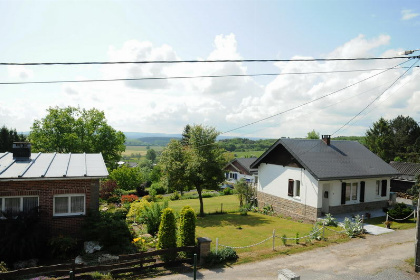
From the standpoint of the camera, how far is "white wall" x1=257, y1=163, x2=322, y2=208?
73.6 ft

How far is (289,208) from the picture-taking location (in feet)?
81.1

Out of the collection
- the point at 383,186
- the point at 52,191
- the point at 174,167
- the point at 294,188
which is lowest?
the point at 294,188

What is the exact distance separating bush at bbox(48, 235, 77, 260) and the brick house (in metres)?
1.05

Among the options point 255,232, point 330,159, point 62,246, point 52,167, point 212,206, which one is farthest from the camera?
point 212,206

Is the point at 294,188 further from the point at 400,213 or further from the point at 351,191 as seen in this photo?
the point at 400,213

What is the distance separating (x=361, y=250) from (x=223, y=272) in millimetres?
8197

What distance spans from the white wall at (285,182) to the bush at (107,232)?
14.6 meters

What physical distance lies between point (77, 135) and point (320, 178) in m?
35.7

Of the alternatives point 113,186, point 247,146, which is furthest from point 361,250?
point 247,146

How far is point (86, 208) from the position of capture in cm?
1507

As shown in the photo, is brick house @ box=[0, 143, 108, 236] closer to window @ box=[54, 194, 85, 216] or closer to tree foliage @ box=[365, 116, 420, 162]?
window @ box=[54, 194, 85, 216]

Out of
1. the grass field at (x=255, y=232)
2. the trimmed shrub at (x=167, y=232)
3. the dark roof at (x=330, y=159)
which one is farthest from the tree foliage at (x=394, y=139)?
the trimmed shrub at (x=167, y=232)

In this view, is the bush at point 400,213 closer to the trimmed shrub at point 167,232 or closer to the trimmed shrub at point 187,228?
the trimmed shrub at point 187,228

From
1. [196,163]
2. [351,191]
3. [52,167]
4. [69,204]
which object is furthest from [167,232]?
[351,191]
